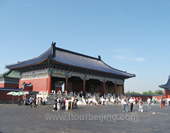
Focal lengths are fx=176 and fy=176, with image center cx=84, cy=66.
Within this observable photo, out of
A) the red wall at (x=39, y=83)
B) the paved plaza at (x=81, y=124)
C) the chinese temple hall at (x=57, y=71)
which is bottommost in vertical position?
the paved plaza at (x=81, y=124)

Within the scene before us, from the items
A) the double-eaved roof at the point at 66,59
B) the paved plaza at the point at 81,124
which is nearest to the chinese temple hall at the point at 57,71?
the double-eaved roof at the point at 66,59

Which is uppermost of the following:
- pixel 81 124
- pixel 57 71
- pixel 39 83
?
pixel 57 71

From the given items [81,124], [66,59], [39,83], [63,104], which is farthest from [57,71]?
[81,124]

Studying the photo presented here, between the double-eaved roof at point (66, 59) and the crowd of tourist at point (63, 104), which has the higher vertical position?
the double-eaved roof at point (66, 59)

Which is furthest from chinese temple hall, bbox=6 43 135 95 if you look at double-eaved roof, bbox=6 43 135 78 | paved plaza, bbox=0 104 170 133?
paved plaza, bbox=0 104 170 133

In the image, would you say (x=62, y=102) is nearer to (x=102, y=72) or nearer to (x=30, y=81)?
(x=30, y=81)

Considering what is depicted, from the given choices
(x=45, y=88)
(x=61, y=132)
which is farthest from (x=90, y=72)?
(x=61, y=132)

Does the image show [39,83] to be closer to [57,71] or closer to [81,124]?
[57,71]

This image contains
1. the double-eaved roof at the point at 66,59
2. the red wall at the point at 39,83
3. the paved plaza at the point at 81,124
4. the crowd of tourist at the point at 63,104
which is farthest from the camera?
the double-eaved roof at the point at 66,59

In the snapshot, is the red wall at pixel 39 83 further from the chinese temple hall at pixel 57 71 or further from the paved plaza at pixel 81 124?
the paved plaza at pixel 81 124

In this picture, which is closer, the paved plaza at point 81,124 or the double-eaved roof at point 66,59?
the paved plaza at point 81,124

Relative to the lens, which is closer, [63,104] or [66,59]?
[63,104]

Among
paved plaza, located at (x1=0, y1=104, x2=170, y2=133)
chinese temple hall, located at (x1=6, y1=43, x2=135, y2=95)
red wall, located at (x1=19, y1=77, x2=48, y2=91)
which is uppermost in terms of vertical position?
chinese temple hall, located at (x1=6, y1=43, x2=135, y2=95)

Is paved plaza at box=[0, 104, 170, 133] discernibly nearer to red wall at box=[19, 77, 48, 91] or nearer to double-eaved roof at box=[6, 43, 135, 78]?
red wall at box=[19, 77, 48, 91]
